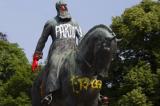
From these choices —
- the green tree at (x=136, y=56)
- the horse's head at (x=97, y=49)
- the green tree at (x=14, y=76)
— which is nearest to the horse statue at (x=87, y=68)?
the horse's head at (x=97, y=49)

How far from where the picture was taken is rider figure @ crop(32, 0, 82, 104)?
54.2 ft

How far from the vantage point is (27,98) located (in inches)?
2363

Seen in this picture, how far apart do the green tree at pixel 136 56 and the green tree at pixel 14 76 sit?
10.8 meters

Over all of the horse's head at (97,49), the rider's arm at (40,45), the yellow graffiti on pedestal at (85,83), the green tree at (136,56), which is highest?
the green tree at (136,56)

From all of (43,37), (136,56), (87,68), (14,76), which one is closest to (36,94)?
(43,37)

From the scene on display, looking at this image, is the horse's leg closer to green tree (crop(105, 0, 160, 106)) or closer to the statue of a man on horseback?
the statue of a man on horseback

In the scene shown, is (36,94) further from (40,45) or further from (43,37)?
(43,37)

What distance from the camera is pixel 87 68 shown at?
15.9 m

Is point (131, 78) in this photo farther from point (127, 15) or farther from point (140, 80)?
point (127, 15)

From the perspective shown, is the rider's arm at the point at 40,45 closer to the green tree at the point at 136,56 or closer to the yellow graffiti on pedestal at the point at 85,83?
the yellow graffiti on pedestal at the point at 85,83

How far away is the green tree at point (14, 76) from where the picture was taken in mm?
60500

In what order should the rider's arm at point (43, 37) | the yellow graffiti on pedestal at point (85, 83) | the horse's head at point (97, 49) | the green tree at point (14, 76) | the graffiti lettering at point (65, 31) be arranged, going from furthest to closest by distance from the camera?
the green tree at point (14, 76) < the rider's arm at point (43, 37) < the graffiti lettering at point (65, 31) < the yellow graffiti on pedestal at point (85, 83) < the horse's head at point (97, 49)

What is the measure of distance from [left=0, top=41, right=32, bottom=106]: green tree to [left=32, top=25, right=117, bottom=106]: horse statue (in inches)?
1687

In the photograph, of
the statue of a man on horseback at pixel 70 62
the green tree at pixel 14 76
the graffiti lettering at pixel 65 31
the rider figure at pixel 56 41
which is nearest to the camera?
the statue of a man on horseback at pixel 70 62
